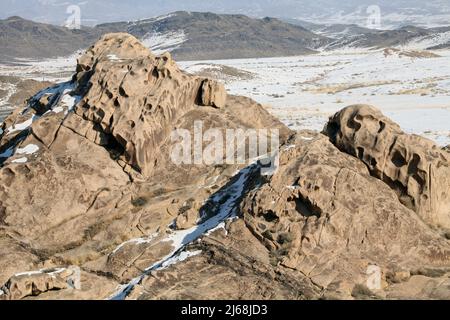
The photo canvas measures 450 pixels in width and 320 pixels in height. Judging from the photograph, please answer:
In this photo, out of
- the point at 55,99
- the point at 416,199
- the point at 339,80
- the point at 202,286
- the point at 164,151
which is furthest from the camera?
the point at 339,80

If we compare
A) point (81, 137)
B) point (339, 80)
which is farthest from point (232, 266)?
point (339, 80)

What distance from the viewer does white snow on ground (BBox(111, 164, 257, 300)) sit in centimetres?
1342

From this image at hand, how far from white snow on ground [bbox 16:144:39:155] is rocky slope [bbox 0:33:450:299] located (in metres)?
0.07

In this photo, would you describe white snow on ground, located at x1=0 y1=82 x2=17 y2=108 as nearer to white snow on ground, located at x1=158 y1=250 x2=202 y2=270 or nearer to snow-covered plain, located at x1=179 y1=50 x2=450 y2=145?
snow-covered plain, located at x1=179 y1=50 x2=450 y2=145

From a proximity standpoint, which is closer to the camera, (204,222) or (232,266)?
(232,266)

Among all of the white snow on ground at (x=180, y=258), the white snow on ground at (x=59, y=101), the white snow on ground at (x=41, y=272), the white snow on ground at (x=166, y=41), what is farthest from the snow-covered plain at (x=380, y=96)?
the white snow on ground at (x=166, y=41)

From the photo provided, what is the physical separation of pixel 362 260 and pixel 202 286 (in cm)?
384

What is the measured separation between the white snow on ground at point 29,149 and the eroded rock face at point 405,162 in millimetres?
9910

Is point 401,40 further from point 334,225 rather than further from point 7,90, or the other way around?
point 334,225

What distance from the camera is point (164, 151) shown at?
59.0ft

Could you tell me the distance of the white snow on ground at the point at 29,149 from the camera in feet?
58.7

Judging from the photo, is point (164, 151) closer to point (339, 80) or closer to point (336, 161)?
point (336, 161)

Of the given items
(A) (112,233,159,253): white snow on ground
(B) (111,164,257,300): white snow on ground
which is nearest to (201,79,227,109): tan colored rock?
(B) (111,164,257,300): white snow on ground

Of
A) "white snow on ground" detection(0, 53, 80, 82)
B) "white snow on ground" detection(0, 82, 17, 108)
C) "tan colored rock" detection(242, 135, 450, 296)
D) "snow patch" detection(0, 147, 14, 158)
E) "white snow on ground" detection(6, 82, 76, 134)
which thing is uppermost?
"white snow on ground" detection(6, 82, 76, 134)
